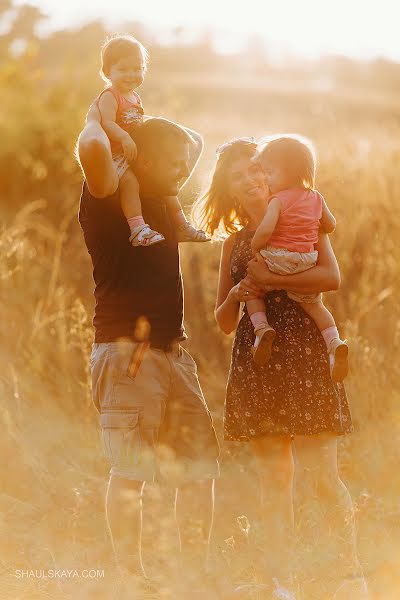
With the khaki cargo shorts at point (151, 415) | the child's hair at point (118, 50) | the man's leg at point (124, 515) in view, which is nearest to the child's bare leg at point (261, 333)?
the khaki cargo shorts at point (151, 415)

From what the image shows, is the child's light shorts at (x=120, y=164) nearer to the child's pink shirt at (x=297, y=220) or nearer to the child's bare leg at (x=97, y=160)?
the child's bare leg at (x=97, y=160)

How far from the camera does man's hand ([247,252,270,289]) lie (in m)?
3.29

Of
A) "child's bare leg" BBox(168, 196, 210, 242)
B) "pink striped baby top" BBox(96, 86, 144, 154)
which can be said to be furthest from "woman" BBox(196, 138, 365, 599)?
"pink striped baby top" BBox(96, 86, 144, 154)

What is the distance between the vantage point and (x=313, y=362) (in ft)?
10.9

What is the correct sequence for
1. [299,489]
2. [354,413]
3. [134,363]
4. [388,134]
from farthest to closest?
1. [388,134]
2. [354,413]
3. [299,489]
4. [134,363]

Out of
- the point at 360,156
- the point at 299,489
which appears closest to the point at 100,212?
the point at 299,489

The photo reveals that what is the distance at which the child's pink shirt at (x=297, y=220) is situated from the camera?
3.29m

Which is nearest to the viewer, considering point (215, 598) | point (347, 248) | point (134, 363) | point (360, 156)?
point (134, 363)

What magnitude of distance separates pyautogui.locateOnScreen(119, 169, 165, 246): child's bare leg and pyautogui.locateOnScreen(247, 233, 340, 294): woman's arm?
1.26 ft

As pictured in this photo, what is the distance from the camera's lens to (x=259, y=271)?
10.8 feet

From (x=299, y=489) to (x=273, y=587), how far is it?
40.5 inches

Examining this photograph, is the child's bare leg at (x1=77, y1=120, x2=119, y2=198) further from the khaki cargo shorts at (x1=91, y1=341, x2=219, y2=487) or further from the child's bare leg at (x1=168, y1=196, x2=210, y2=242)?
the khaki cargo shorts at (x1=91, y1=341, x2=219, y2=487)

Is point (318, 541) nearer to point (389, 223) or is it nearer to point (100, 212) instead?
point (100, 212)

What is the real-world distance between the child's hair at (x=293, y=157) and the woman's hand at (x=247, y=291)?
397 mm
